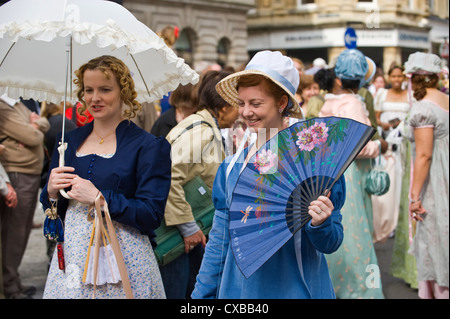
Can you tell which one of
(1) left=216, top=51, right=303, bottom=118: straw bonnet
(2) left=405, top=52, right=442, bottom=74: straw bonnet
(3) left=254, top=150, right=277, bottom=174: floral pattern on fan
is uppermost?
(2) left=405, top=52, right=442, bottom=74: straw bonnet

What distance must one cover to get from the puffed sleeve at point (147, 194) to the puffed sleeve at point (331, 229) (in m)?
0.97

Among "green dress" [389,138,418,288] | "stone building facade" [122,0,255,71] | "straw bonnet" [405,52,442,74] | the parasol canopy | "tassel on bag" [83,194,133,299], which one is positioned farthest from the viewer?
"stone building facade" [122,0,255,71]

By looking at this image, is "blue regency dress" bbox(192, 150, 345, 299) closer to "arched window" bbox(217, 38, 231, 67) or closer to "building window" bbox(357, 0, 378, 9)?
"arched window" bbox(217, 38, 231, 67)

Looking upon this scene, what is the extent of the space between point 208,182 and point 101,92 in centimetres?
131

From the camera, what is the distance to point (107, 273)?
3.25m

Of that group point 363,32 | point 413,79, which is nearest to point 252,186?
point 413,79

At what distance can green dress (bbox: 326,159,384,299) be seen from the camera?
5426mm

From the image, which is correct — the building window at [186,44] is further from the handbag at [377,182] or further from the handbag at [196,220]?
the handbag at [196,220]

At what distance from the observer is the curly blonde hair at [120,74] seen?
335 cm

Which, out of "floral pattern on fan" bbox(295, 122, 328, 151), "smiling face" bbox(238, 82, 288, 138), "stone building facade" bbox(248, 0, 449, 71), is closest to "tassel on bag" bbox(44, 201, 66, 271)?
"smiling face" bbox(238, 82, 288, 138)

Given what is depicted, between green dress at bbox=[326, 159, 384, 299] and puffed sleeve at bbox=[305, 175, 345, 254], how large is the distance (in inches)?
110

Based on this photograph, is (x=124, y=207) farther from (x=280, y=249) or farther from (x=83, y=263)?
(x=280, y=249)

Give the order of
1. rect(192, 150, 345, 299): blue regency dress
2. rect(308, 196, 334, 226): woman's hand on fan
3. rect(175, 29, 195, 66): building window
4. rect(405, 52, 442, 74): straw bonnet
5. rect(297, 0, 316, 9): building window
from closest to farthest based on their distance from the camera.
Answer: rect(308, 196, 334, 226): woman's hand on fan, rect(192, 150, 345, 299): blue regency dress, rect(405, 52, 442, 74): straw bonnet, rect(175, 29, 195, 66): building window, rect(297, 0, 316, 9): building window

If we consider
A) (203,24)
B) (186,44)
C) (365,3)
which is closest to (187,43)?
(186,44)
